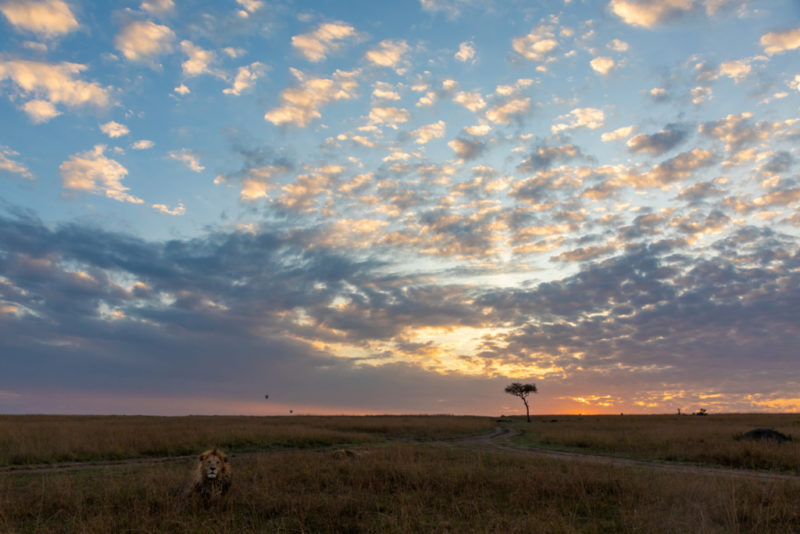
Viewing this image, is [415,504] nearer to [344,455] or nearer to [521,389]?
[344,455]

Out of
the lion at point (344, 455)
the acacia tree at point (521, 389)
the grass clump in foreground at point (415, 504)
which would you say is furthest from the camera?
the acacia tree at point (521, 389)

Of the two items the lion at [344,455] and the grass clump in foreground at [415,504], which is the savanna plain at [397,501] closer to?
the grass clump in foreground at [415,504]

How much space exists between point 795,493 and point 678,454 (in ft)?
39.9

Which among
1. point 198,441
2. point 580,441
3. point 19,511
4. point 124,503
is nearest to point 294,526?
point 124,503

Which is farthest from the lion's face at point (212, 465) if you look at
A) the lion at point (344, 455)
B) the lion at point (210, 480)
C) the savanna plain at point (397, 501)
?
the lion at point (344, 455)

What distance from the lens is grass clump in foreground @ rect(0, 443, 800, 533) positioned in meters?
8.96

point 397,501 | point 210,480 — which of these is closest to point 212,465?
point 210,480

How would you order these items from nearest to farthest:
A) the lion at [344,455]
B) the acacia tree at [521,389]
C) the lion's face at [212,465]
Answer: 1. the lion's face at [212,465]
2. the lion at [344,455]
3. the acacia tree at [521,389]

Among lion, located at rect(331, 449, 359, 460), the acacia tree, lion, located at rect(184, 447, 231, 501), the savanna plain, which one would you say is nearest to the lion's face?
lion, located at rect(184, 447, 231, 501)

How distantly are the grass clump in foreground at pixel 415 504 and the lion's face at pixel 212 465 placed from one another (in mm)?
622

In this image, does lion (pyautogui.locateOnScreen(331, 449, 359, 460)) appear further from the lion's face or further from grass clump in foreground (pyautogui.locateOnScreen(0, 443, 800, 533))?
the lion's face

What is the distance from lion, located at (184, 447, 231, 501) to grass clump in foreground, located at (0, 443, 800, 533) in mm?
283

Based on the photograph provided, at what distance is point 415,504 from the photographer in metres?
10.6

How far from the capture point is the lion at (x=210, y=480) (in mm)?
10547
